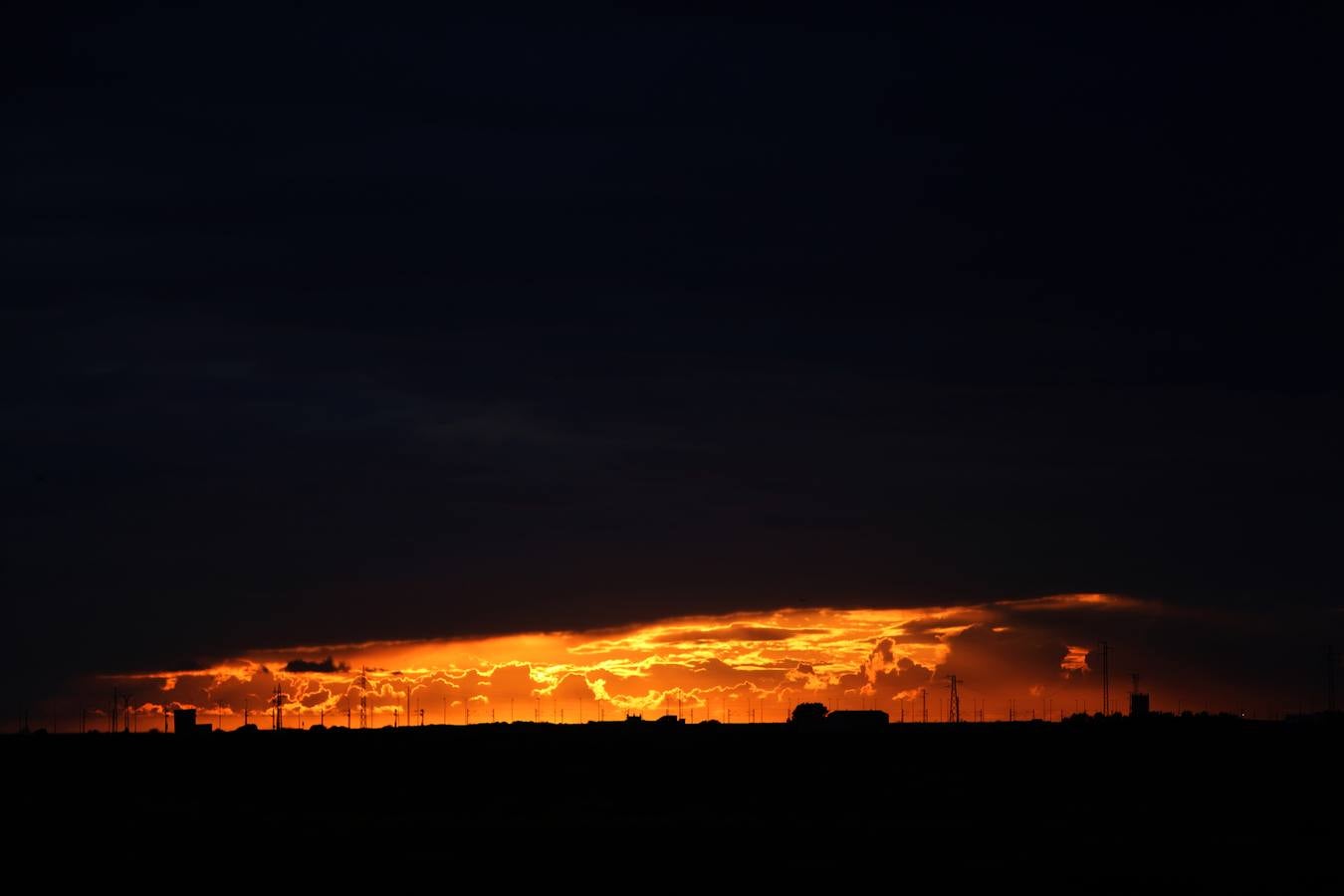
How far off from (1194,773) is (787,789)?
151 feet

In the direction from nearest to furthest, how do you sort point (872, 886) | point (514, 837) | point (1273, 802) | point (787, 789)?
point (872, 886) < point (514, 837) < point (1273, 802) < point (787, 789)

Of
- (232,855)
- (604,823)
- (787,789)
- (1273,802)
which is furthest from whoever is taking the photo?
(787,789)

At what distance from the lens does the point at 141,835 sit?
118 metres

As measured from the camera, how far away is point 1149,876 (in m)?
91.4

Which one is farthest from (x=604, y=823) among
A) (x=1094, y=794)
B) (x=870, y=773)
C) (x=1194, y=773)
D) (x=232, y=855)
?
(x=1194, y=773)

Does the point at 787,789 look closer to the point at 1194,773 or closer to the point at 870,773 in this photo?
the point at 870,773

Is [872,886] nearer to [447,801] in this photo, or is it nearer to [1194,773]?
[447,801]

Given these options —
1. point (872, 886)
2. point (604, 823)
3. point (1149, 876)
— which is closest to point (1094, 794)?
point (604, 823)

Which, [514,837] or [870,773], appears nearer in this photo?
[514,837]

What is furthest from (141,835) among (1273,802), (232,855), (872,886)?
(1273,802)

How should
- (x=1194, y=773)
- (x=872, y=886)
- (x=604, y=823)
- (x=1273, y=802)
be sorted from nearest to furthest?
Result: (x=872, y=886) → (x=604, y=823) → (x=1273, y=802) → (x=1194, y=773)

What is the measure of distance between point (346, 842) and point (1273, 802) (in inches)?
3133

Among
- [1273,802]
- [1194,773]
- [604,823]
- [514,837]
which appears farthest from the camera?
[1194,773]

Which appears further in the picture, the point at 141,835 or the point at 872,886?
the point at 141,835
